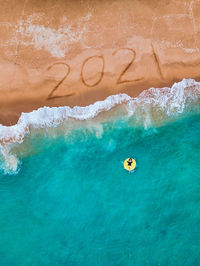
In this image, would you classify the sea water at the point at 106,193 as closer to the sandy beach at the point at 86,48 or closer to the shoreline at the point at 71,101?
the shoreline at the point at 71,101

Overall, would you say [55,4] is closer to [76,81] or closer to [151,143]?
[76,81]

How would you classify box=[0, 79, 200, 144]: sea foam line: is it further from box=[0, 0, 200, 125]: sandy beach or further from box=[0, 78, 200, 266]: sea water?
box=[0, 0, 200, 125]: sandy beach

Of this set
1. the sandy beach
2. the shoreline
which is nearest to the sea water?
the shoreline

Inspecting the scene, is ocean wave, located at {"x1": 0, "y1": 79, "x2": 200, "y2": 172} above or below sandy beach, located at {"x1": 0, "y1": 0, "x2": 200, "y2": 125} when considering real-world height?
below

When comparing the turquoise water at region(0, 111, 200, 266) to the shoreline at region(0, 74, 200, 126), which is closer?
the turquoise water at region(0, 111, 200, 266)

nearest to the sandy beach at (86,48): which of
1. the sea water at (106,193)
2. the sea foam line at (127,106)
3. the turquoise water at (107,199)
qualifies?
the sea foam line at (127,106)

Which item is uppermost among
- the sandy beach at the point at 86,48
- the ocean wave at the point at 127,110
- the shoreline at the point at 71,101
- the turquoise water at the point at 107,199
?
the sandy beach at the point at 86,48
